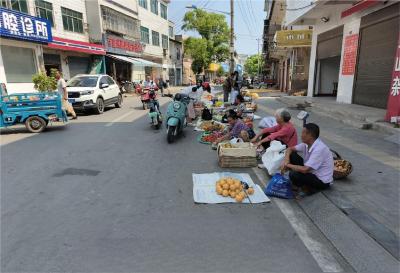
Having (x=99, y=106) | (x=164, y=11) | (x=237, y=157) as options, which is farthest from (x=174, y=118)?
(x=164, y=11)

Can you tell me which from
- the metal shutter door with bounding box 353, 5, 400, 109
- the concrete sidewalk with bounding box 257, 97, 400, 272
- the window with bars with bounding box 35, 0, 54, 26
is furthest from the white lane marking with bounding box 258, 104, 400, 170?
the window with bars with bounding box 35, 0, 54, 26

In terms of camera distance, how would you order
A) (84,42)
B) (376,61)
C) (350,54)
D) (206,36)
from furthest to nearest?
(206,36)
(84,42)
(350,54)
(376,61)

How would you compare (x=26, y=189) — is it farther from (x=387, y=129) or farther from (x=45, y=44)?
(x=45, y=44)

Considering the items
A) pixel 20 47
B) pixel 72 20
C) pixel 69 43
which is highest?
pixel 72 20

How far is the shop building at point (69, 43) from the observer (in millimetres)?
18391

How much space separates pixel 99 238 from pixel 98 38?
2390cm

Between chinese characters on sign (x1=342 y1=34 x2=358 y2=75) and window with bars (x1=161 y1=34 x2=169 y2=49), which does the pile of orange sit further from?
window with bars (x1=161 y1=34 x2=169 y2=49)

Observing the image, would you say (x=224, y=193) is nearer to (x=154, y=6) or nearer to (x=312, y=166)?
(x=312, y=166)

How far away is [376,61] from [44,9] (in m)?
19.5

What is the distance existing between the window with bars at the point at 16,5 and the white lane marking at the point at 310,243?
18.2m

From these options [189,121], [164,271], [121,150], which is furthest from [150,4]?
[164,271]

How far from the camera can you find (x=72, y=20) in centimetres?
2097

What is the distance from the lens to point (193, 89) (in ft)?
32.7

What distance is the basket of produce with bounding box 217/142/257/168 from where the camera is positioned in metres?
5.44
